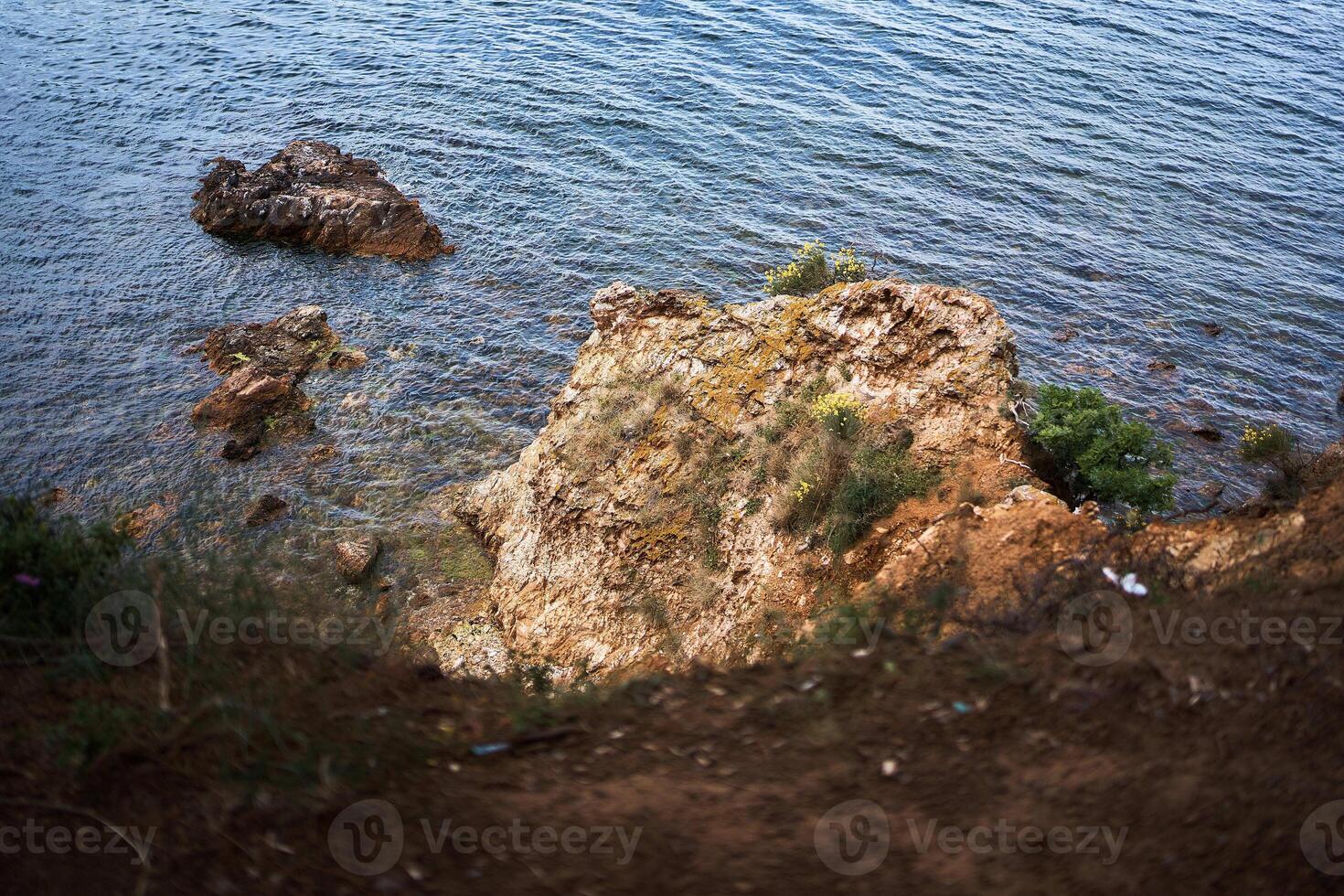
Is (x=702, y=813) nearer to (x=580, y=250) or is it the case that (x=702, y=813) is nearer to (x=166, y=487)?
(x=166, y=487)

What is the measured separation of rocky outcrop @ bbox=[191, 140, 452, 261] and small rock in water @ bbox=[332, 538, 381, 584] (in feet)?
29.5

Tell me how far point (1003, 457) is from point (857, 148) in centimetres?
1552

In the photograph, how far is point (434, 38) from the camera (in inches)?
1156

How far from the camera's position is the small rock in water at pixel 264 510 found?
13039mm

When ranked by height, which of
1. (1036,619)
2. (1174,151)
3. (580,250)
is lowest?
(580,250)

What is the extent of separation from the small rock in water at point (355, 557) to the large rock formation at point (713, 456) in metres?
1.73

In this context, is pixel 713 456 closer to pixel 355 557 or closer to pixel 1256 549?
pixel 355 557

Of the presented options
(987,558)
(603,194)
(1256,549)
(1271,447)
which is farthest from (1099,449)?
(603,194)

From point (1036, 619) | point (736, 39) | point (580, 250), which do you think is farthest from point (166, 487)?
point (736, 39)

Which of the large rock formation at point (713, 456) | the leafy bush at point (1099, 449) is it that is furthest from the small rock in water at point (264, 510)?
the leafy bush at point (1099, 449)

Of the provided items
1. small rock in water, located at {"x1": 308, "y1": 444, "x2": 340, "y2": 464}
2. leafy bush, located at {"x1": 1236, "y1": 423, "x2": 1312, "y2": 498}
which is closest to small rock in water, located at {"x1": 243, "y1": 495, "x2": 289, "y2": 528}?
small rock in water, located at {"x1": 308, "y1": 444, "x2": 340, "y2": 464}

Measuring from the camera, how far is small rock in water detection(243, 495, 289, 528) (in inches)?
513

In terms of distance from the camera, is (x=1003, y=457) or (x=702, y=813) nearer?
(x=702, y=813)

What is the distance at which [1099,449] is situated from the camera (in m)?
9.64
